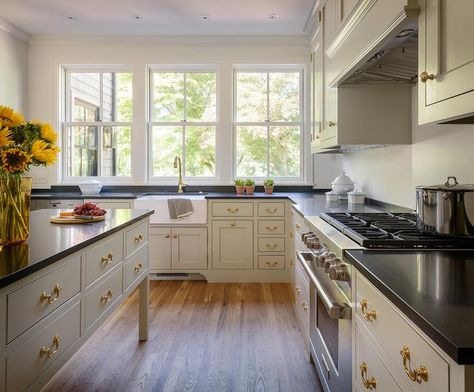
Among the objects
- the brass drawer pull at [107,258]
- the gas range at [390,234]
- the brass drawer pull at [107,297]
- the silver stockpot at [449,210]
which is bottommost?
the brass drawer pull at [107,297]

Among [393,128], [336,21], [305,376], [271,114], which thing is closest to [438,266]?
[305,376]

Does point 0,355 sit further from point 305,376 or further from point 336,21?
point 336,21

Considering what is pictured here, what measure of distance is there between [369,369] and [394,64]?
1558mm

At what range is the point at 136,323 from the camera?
299cm

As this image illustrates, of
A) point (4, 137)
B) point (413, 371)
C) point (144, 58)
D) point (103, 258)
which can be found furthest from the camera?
point (144, 58)

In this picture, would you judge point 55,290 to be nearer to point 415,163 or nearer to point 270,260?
point 415,163

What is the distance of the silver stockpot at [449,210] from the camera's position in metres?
1.40

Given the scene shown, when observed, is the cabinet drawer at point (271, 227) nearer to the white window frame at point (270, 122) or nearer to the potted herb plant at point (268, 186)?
the potted herb plant at point (268, 186)

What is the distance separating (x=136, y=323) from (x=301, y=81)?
3252 millimetres

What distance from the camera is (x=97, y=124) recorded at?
16.0 feet

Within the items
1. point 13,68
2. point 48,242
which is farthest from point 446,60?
point 13,68

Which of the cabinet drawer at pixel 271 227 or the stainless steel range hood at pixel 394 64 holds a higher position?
the stainless steel range hood at pixel 394 64

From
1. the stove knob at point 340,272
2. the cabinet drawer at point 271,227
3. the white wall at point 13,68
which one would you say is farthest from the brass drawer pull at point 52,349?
the white wall at point 13,68

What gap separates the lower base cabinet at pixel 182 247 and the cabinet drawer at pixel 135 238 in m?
1.50
